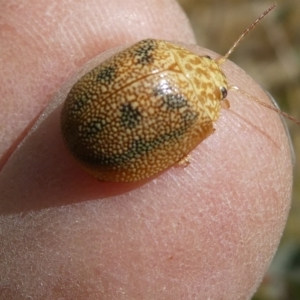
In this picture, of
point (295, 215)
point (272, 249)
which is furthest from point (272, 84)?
point (272, 249)

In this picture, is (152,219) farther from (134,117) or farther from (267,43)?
(267,43)

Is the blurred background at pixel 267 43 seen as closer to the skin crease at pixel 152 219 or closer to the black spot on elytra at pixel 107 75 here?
the skin crease at pixel 152 219

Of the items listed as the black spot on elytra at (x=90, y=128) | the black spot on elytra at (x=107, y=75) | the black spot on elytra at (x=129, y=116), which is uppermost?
the black spot on elytra at (x=107, y=75)

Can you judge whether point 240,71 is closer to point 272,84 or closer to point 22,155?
point 22,155

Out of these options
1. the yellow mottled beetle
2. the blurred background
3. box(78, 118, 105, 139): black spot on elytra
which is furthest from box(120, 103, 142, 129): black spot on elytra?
the blurred background

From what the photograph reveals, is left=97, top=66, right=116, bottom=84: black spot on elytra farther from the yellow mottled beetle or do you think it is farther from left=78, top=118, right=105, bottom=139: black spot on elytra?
left=78, top=118, right=105, bottom=139: black spot on elytra

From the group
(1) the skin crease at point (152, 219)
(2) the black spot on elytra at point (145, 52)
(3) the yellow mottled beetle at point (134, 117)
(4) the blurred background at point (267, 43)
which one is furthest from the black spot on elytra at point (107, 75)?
(4) the blurred background at point (267, 43)

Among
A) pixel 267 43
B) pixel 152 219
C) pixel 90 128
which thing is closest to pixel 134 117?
pixel 90 128

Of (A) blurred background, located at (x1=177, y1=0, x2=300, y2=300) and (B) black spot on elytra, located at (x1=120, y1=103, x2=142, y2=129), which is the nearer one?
(B) black spot on elytra, located at (x1=120, y1=103, x2=142, y2=129)
